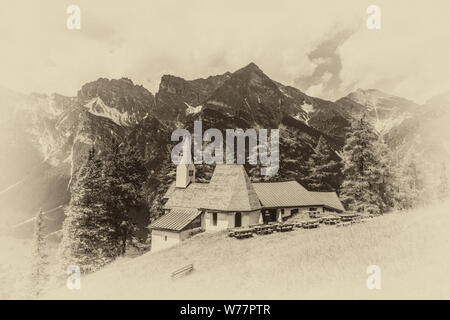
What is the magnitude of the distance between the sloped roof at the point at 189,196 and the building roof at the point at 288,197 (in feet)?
25.5

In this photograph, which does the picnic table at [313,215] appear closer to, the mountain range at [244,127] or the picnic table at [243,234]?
the picnic table at [243,234]

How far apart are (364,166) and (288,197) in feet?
35.9

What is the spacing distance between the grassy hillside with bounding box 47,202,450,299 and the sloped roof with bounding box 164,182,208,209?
41.6ft

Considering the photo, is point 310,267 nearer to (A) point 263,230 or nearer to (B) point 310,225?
(A) point 263,230

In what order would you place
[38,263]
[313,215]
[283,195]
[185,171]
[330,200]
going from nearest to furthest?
[38,263]
[313,215]
[283,195]
[185,171]
[330,200]

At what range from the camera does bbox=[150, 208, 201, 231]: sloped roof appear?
40.3 meters

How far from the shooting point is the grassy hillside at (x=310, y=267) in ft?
52.4

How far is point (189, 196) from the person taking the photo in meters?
46.0

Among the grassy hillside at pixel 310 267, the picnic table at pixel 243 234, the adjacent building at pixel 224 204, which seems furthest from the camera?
the adjacent building at pixel 224 204

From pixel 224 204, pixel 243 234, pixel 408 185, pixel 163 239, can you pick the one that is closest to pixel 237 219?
pixel 224 204

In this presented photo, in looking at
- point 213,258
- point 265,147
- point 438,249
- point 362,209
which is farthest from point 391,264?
point 265,147

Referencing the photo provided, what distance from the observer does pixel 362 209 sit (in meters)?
44.7

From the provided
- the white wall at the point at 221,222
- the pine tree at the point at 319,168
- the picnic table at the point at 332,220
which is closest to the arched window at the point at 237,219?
the white wall at the point at 221,222
